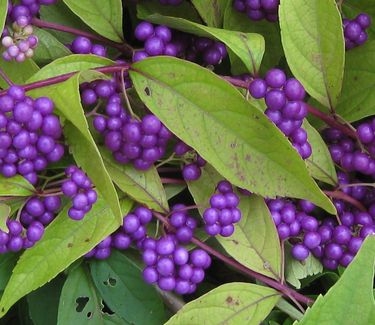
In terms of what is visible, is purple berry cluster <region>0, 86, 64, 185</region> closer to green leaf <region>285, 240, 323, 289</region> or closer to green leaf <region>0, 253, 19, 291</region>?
green leaf <region>0, 253, 19, 291</region>

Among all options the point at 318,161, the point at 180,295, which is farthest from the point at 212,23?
the point at 180,295

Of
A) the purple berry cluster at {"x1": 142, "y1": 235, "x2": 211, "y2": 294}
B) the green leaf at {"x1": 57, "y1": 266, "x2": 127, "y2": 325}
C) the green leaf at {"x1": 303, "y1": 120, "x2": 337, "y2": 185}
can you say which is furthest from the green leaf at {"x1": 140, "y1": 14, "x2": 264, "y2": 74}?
the green leaf at {"x1": 57, "y1": 266, "x2": 127, "y2": 325}

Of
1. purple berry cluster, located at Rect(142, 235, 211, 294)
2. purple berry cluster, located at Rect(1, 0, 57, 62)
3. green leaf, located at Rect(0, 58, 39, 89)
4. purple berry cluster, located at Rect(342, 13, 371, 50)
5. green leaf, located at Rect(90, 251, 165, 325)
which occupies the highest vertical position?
purple berry cluster, located at Rect(342, 13, 371, 50)

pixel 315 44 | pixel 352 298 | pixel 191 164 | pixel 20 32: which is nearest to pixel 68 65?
pixel 20 32

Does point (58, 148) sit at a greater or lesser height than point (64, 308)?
greater

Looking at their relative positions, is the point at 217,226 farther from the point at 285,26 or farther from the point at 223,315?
the point at 285,26
